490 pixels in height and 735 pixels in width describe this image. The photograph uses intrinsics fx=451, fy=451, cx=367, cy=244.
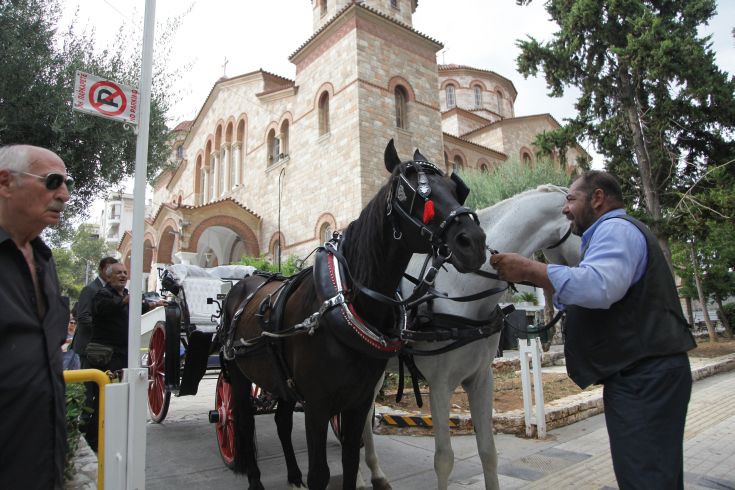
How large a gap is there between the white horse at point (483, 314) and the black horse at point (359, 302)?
62 centimetres

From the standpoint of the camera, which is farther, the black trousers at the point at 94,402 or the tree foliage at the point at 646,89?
the tree foliage at the point at 646,89

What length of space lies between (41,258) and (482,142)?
29182 mm

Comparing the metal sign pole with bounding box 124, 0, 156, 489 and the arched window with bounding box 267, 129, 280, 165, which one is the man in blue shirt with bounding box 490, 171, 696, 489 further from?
the arched window with bounding box 267, 129, 280, 165

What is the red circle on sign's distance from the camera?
2.52 meters

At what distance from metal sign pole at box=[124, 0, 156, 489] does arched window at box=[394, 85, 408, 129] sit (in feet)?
50.6

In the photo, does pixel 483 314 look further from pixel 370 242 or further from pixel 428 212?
pixel 428 212

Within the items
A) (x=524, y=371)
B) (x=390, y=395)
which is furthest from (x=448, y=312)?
(x=390, y=395)

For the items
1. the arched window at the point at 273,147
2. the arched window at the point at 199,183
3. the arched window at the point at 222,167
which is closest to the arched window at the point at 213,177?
the arched window at the point at 222,167

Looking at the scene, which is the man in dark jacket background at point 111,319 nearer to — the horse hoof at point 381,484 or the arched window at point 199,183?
the horse hoof at point 381,484

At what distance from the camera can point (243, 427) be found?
3.66 m

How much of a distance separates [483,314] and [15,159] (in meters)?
2.80

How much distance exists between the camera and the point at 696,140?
13617 mm

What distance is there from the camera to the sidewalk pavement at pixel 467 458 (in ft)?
12.5

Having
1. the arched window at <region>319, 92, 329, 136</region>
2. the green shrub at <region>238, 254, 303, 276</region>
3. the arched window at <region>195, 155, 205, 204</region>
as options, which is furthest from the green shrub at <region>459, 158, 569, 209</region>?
the arched window at <region>195, 155, 205, 204</region>
